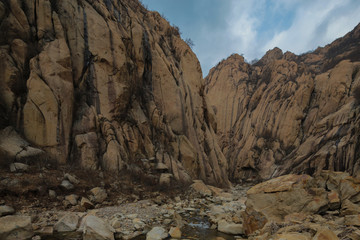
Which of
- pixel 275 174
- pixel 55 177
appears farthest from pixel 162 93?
pixel 275 174

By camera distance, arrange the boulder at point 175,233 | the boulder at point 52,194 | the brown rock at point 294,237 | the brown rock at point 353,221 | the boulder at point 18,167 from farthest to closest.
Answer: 1. the boulder at point 18,167
2. the boulder at point 52,194
3. the boulder at point 175,233
4. the brown rock at point 353,221
5. the brown rock at point 294,237

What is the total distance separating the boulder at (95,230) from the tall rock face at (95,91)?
19.0ft

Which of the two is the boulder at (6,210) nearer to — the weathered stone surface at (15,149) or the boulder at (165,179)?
the weathered stone surface at (15,149)

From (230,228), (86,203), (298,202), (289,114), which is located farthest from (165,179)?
(289,114)

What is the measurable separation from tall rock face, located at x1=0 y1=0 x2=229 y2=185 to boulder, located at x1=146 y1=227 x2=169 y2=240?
21.3 feet

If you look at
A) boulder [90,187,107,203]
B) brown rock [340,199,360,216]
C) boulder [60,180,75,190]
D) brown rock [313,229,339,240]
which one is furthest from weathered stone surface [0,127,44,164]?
brown rock [340,199,360,216]

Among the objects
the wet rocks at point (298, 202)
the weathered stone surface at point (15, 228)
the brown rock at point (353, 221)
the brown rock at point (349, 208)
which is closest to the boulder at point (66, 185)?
the weathered stone surface at point (15, 228)

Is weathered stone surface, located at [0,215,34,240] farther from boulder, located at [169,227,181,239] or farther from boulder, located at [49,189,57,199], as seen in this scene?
boulder, located at [169,227,181,239]

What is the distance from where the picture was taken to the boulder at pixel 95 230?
6.80 metres

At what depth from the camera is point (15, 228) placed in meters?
6.14

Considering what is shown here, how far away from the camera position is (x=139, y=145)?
16.3 meters

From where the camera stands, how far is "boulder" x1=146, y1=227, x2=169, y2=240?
7527mm

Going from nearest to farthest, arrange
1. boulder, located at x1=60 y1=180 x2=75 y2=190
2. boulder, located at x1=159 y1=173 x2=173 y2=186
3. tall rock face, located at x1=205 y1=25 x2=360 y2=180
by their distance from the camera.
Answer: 1. boulder, located at x1=60 y1=180 x2=75 y2=190
2. boulder, located at x1=159 y1=173 x2=173 y2=186
3. tall rock face, located at x1=205 y1=25 x2=360 y2=180

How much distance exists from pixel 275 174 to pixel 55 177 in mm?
30348
